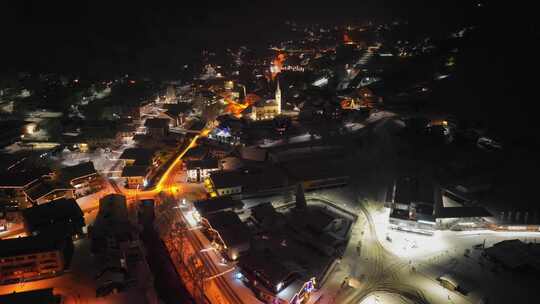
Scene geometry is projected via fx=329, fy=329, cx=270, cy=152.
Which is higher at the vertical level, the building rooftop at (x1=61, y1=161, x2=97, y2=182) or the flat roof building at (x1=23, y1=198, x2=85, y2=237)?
the building rooftop at (x1=61, y1=161, x2=97, y2=182)

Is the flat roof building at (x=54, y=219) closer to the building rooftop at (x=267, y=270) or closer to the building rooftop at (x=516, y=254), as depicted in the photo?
the building rooftop at (x=267, y=270)

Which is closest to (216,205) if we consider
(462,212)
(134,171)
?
(134,171)

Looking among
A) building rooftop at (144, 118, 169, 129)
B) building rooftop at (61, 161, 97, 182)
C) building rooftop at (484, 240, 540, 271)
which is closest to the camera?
building rooftop at (484, 240, 540, 271)

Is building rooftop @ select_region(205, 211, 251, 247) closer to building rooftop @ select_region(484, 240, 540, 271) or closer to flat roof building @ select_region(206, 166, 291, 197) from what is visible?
flat roof building @ select_region(206, 166, 291, 197)

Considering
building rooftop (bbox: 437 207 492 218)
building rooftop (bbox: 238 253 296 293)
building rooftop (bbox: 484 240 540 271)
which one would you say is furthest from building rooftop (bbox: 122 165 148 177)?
building rooftop (bbox: 484 240 540 271)

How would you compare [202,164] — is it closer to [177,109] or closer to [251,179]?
[251,179]

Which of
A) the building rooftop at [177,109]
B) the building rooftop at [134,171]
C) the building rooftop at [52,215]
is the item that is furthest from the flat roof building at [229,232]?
the building rooftop at [177,109]
